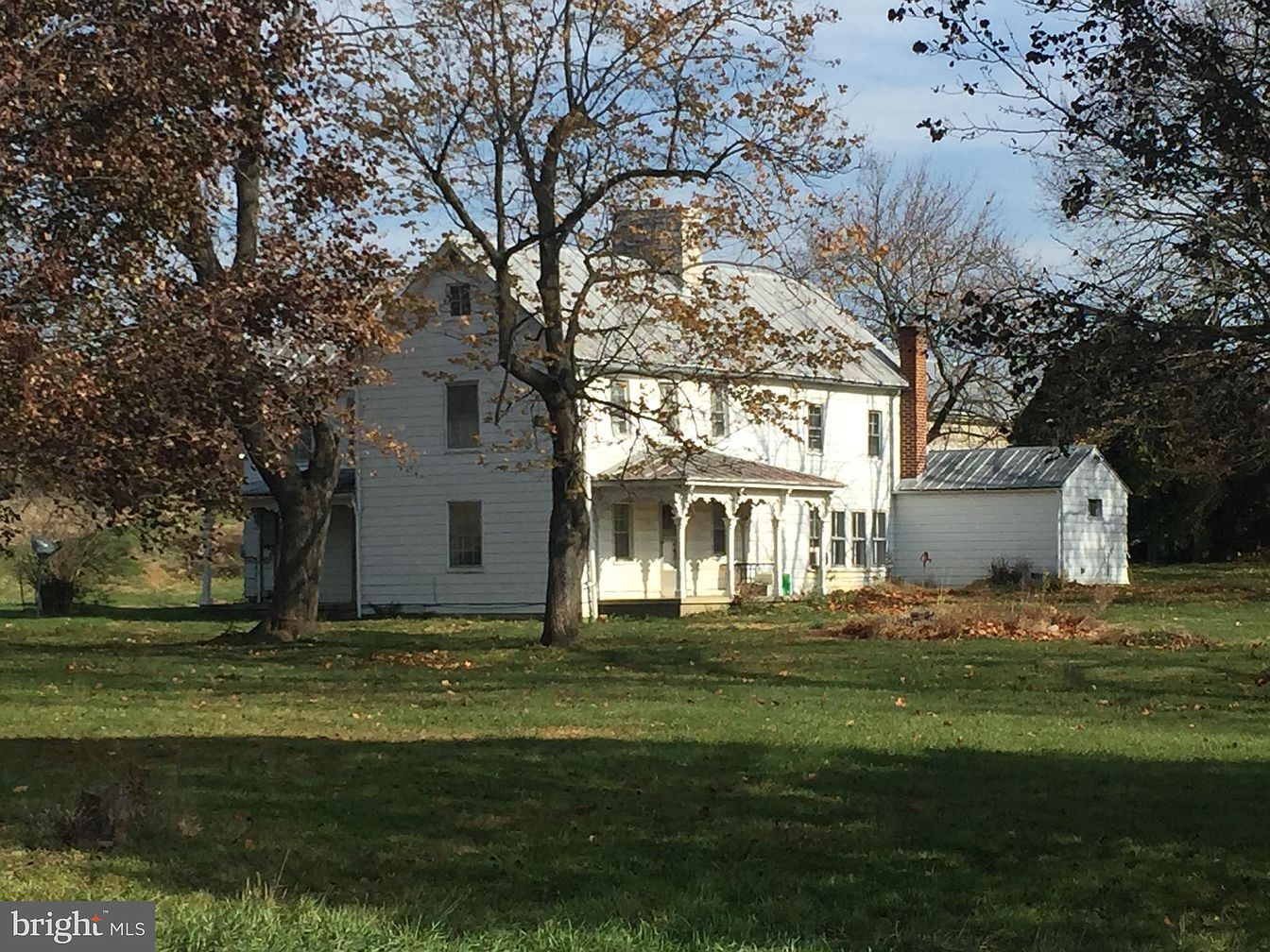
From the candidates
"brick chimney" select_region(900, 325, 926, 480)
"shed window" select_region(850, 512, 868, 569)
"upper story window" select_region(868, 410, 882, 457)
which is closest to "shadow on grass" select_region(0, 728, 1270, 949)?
"shed window" select_region(850, 512, 868, 569)

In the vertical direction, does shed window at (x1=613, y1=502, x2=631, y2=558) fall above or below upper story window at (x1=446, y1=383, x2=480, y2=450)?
below

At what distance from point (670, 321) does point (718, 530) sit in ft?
46.5

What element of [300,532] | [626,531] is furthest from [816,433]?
[300,532]

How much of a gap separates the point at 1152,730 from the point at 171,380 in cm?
963

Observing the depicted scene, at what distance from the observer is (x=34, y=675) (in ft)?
71.2

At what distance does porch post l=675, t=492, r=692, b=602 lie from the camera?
116 feet

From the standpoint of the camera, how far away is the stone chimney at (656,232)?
83.1 feet

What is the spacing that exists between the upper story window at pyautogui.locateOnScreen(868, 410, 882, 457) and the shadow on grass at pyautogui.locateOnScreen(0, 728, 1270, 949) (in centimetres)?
3136

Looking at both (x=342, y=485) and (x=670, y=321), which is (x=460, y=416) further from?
(x=670, y=321)

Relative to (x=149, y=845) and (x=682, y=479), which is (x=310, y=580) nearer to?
(x=682, y=479)

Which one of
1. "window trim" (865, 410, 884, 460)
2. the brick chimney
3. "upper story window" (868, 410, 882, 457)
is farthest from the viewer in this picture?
the brick chimney

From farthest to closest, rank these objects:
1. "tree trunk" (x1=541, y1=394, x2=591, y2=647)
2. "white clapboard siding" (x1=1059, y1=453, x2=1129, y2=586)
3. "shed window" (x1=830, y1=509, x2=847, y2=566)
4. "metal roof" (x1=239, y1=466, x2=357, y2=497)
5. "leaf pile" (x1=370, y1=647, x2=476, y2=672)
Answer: "white clapboard siding" (x1=1059, y1=453, x2=1129, y2=586) → "shed window" (x1=830, y1=509, x2=847, y2=566) → "metal roof" (x1=239, y1=466, x2=357, y2=497) → "tree trunk" (x1=541, y1=394, x2=591, y2=647) → "leaf pile" (x1=370, y1=647, x2=476, y2=672)

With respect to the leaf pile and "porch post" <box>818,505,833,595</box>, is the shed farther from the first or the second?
the leaf pile

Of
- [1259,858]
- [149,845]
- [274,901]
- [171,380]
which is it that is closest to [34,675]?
[171,380]
